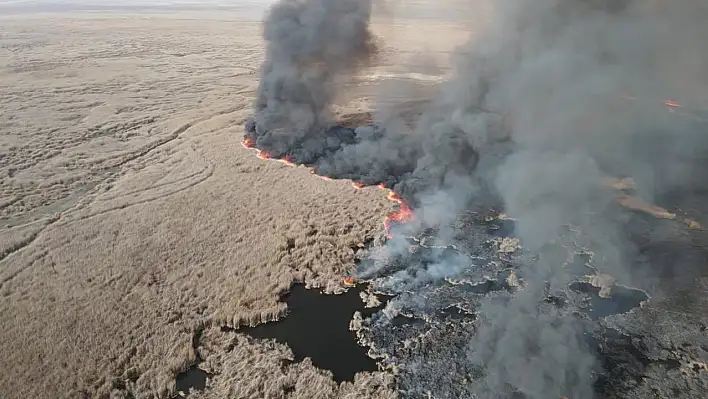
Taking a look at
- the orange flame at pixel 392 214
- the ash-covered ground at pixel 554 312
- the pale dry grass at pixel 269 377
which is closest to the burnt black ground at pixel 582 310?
the ash-covered ground at pixel 554 312

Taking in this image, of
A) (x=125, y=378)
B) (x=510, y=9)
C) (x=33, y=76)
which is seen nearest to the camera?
(x=125, y=378)

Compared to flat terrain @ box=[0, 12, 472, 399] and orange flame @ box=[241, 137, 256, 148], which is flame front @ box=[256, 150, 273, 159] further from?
orange flame @ box=[241, 137, 256, 148]

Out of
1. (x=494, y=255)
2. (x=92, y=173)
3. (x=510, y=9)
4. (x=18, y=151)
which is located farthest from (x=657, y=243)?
(x=18, y=151)

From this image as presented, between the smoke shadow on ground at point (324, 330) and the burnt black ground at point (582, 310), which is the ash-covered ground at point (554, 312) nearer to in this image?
the burnt black ground at point (582, 310)

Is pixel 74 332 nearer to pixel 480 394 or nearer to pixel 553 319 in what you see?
pixel 480 394

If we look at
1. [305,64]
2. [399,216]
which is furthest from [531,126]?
[305,64]
